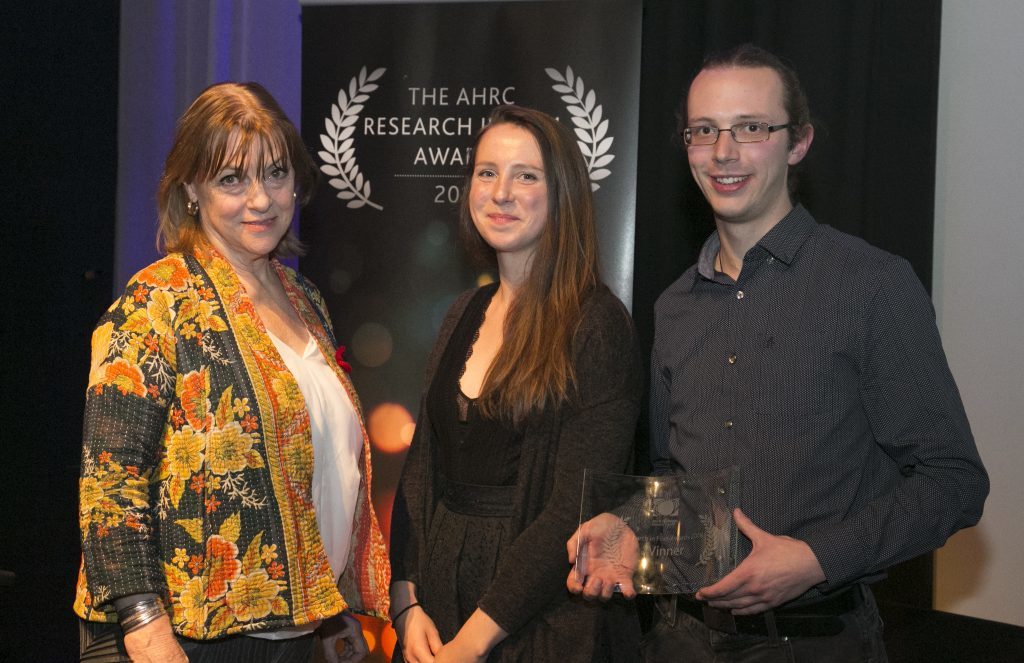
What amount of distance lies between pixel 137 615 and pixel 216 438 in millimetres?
347

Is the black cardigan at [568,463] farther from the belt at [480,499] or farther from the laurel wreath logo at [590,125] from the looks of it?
the laurel wreath logo at [590,125]

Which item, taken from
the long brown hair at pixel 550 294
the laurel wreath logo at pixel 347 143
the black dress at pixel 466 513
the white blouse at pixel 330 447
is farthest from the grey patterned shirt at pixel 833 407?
the laurel wreath logo at pixel 347 143

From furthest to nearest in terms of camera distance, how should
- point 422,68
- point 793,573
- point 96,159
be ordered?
point 96,159
point 422,68
point 793,573

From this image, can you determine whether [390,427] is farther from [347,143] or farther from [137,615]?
[137,615]

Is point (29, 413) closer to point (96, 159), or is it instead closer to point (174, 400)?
point (96, 159)

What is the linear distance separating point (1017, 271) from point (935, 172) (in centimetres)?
54

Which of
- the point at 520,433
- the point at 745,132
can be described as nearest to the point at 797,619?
the point at 520,433

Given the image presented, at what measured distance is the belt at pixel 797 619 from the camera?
1.76 meters

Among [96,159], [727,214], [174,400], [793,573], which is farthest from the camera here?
[96,159]

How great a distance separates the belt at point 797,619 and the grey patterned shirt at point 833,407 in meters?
0.03

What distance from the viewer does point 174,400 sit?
1.82m

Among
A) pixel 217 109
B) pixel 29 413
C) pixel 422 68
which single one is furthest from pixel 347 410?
pixel 29 413

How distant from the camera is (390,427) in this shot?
3639 mm

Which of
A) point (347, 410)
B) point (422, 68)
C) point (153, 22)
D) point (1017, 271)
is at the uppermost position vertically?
point (153, 22)
